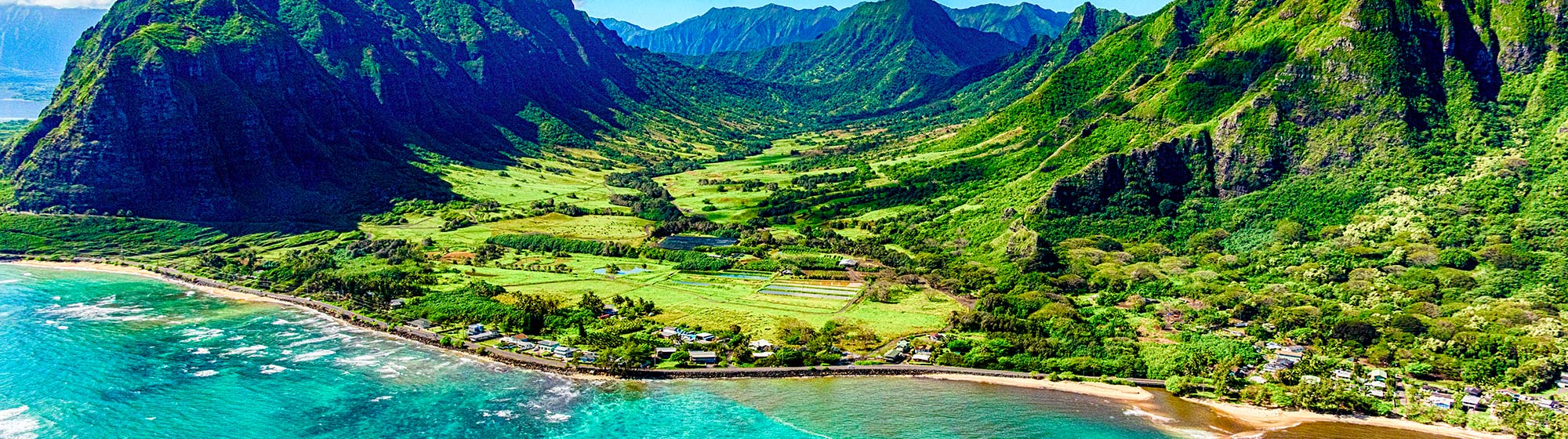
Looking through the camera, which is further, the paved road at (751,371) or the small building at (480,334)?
the small building at (480,334)

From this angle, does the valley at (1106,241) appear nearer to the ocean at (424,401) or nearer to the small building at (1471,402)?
the small building at (1471,402)

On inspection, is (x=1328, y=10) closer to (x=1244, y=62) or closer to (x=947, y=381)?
(x=1244, y=62)

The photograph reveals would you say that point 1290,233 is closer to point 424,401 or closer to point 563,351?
point 563,351

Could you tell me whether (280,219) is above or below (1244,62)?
below

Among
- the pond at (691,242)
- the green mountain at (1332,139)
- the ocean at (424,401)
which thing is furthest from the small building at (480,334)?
the green mountain at (1332,139)

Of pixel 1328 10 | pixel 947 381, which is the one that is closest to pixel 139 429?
pixel 947 381

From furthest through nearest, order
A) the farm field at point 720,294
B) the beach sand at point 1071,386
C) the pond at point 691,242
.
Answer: the pond at point 691,242 < the farm field at point 720,294 < the beach sand at point 1071,386

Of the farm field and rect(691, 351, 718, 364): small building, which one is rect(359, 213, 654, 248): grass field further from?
rect(691, 351, 718, 364): small building

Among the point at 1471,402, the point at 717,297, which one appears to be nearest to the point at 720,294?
the point at 717,297
